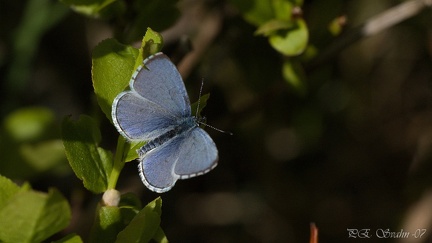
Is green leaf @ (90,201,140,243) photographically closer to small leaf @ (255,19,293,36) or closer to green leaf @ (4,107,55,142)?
small leaf @ (255,19,293,36)

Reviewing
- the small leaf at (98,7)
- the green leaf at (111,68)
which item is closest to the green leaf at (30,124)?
the small leaf at (98,7)

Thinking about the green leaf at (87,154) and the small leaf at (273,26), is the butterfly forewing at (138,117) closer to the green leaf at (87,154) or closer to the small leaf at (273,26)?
the green leaf at (87,154)

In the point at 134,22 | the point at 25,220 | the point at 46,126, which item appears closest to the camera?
the point at 25,220

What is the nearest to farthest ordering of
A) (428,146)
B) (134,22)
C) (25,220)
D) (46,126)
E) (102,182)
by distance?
(25,220) → (102,182) → (134,22) → (46,126) → (428,146)

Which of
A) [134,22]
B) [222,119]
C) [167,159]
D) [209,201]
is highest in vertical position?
[134,22]

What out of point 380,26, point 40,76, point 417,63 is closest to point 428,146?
point 417,63

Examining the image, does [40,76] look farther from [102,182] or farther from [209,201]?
[102,182]

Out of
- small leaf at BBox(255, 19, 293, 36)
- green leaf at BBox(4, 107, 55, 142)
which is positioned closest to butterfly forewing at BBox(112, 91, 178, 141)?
small leaf at BBox(255, 19, 293, 36)
